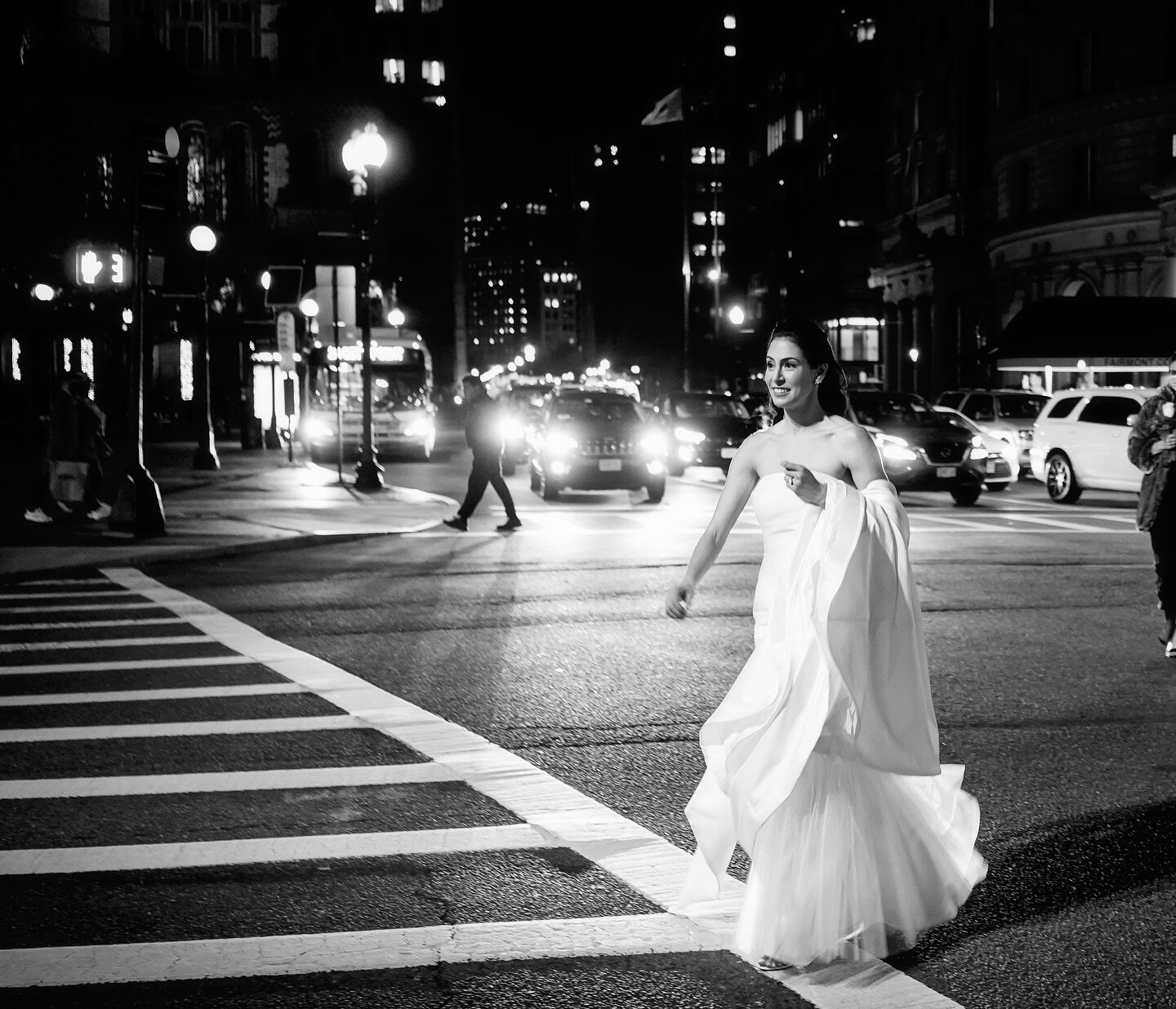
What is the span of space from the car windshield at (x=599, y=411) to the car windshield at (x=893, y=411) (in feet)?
12.7

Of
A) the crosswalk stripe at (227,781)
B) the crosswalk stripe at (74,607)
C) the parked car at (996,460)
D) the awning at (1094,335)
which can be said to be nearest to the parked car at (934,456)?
the parked car at (996,460)

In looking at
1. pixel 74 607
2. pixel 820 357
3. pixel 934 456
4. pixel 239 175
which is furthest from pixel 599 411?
pixel 239 175

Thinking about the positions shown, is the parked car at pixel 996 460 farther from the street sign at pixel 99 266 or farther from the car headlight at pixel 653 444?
the street sign at pixel 99 266

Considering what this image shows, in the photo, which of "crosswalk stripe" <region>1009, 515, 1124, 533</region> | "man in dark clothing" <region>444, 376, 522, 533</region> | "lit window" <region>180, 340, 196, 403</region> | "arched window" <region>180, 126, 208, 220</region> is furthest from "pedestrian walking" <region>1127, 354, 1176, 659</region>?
"arched window" <region>180, 126, 208, 220</region>

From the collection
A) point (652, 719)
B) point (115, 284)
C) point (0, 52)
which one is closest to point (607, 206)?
point (0, 52)

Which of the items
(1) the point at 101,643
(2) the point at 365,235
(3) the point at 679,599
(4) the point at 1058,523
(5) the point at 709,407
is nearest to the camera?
(3) the point at 679,599

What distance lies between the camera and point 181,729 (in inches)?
321

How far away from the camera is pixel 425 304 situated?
424ft

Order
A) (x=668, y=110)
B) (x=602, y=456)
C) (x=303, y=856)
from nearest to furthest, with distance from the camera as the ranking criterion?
(x=303, y=856)
(x=602, y=456)
(x=668, y=110)

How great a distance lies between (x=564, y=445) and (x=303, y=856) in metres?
19.8

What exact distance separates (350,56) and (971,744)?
8081 cm

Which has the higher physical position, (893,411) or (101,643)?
(893,411)

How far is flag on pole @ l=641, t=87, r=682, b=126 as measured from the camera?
433ft

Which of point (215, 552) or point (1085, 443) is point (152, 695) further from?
point (1085, 443)
